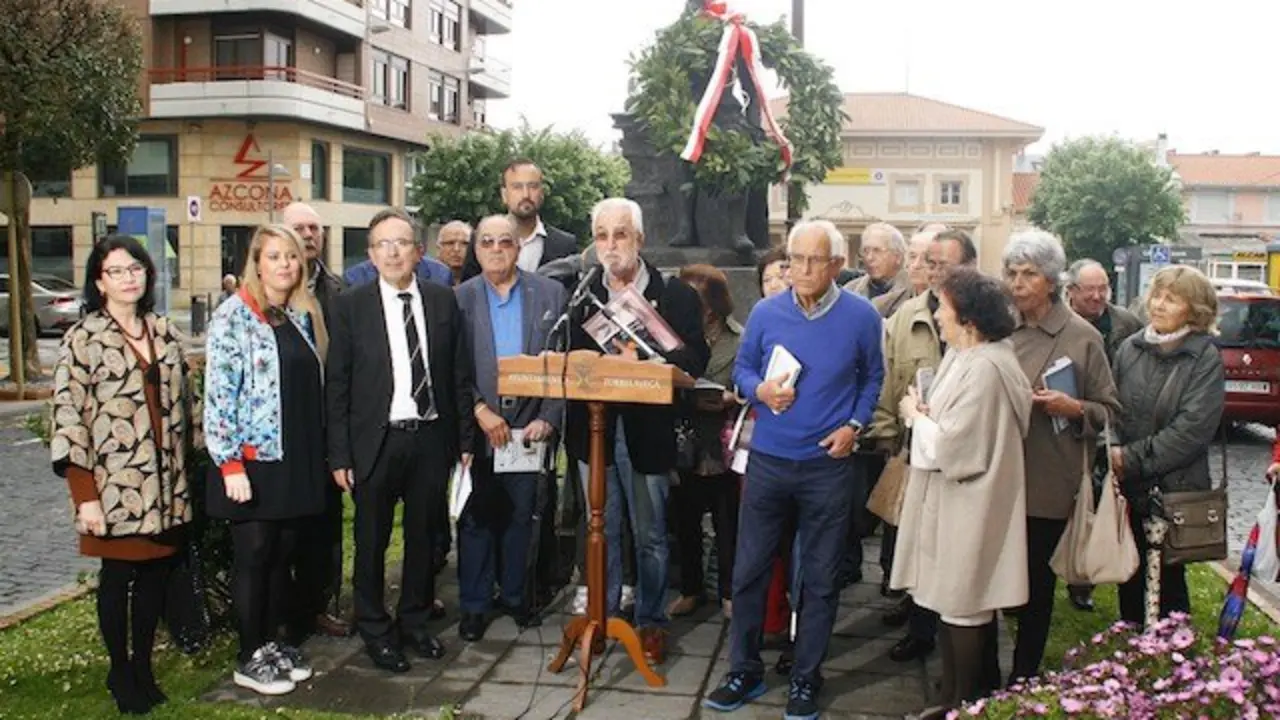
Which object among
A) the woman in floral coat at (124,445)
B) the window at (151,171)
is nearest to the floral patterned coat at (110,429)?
the woman in floral coat at (124,445)

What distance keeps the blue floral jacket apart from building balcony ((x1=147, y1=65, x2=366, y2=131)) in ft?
100

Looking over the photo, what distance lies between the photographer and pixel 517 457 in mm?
5734

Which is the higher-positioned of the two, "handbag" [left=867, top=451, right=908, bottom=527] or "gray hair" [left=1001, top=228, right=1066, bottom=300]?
"gray hair" [left=1001, top=228, right=1066, bottom=300]

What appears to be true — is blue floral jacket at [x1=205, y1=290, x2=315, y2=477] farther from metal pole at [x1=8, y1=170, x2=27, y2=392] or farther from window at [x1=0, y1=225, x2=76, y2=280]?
window at [x1=0, y1=225, x2=76, y2=280]

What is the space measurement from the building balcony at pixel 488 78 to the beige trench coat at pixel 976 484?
142 feet

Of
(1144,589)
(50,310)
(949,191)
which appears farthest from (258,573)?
(949,191)

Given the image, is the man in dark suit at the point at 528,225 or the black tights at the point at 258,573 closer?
the black tights at the point at 258,573

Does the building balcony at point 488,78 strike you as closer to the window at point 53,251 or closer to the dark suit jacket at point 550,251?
the window at point 53,251

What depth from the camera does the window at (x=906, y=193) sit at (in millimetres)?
61375

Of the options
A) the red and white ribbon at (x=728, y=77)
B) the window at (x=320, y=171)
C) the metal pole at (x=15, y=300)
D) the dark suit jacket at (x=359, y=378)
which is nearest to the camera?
the dark suit jacket at (x=359, y=378)

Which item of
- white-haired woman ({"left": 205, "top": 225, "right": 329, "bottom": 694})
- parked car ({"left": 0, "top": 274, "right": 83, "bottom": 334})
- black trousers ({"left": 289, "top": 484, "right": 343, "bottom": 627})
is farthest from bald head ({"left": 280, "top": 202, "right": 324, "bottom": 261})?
parked car ({"left": 0, "top": 274, "right": 83, "bottom": 334})

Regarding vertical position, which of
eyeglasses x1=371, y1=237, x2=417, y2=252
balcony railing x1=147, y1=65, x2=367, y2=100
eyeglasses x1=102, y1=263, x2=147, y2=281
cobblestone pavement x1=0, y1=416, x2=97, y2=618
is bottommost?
cobblestone pavement x1=0, y1=416, x2=97, y2=618

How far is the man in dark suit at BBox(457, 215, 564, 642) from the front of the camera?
5.62 metres

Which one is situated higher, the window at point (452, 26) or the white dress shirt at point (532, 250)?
the window at point (452, 26)
